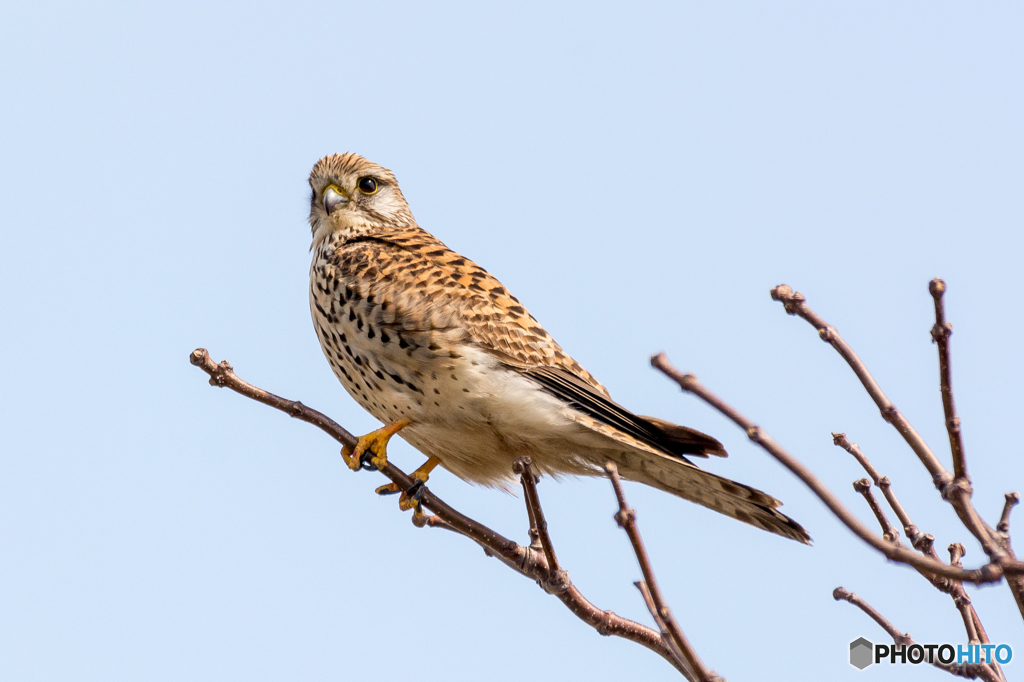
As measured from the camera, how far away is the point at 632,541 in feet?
6.43

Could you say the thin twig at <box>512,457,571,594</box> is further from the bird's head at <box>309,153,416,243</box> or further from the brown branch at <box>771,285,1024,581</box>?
the bird's head at <box>309,153,416,243</box>

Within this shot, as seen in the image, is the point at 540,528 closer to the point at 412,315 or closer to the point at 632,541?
the point at 632,541

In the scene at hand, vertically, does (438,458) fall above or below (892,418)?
above

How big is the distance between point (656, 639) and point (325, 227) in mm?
2825

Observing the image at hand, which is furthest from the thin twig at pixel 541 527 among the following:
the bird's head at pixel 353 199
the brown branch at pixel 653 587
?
the bird's head at pixel 353 199

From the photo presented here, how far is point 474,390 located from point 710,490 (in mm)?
867

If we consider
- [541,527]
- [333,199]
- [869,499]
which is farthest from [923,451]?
[333,199]

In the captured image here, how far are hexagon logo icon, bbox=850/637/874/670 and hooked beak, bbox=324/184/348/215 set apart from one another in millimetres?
2999

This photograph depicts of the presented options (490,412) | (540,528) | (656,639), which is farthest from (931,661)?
(490,412)

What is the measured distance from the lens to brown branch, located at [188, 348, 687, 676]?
8.87 feet

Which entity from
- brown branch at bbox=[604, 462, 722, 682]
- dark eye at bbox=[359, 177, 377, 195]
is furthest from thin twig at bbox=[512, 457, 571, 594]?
dark eye at bbox=[359, 177, 377, 195]

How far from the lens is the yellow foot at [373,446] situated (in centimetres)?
355

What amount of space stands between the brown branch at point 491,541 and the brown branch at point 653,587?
0.41m

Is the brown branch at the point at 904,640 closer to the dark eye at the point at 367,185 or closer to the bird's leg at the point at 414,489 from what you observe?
the bird's leg at the point at 414,489
